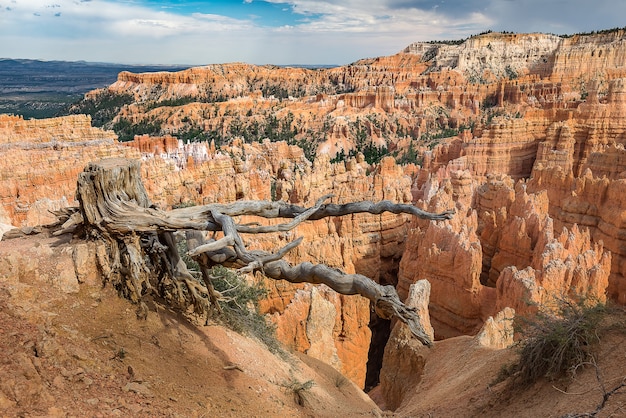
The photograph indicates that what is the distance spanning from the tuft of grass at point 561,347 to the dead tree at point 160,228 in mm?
1630

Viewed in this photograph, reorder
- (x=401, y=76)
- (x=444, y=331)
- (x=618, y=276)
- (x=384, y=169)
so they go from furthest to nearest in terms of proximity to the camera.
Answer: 1. (x=401, y=76)
2. (x=384, y=169)
3. (x=618, y=276)
4. (x=444, y=331)

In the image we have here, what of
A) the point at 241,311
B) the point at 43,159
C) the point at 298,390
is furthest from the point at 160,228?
the point at 43,159

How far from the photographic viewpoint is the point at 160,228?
4.88m

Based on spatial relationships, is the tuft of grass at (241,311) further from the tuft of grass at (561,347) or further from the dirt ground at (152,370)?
the tuft of grass at (561,347)

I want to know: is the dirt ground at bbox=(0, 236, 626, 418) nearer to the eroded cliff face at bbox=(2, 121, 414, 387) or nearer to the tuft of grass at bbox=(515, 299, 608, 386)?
the tuft of grass at bbox=(515, 299, 608, 386)

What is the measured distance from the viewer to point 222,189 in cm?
2262

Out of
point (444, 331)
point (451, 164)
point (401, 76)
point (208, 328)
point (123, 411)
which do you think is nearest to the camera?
point (123, 411)

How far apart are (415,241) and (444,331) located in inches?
129

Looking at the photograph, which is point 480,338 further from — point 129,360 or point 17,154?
point 17,154

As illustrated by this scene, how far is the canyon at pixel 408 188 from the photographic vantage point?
33.8 ft

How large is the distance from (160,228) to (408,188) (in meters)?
19.4

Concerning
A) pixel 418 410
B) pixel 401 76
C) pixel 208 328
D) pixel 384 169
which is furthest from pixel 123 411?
pixel 401 76

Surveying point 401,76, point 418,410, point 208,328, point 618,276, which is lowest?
point 618,276

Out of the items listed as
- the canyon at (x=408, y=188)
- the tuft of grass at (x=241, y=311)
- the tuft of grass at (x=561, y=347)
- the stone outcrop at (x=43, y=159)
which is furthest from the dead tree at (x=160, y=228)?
the stone outcrop at (x=43, y=159)
